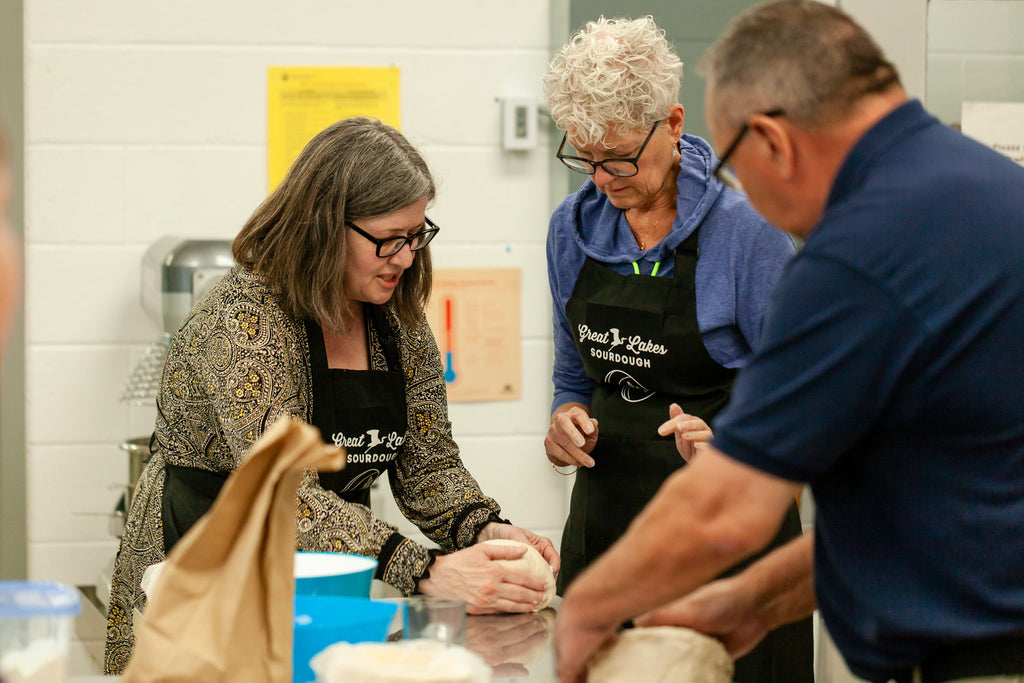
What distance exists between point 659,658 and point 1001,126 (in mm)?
1738

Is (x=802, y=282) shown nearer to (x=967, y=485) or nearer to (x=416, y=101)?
(x=967, y=485)

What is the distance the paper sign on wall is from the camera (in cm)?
233

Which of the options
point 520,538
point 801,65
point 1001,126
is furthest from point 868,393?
point 1001,126

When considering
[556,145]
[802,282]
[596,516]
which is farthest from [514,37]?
[802,282]

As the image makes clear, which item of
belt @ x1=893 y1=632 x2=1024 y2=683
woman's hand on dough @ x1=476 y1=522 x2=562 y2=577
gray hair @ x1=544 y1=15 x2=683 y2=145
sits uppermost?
gray hair @ x1=544 y1=15 x2=683 y2=145

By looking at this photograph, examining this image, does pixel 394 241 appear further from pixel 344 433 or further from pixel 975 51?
pixel 975 51

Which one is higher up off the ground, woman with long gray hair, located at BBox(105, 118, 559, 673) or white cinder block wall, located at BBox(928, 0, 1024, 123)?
white cinder block wall, located at BBox(928, 0, 1024, 123)

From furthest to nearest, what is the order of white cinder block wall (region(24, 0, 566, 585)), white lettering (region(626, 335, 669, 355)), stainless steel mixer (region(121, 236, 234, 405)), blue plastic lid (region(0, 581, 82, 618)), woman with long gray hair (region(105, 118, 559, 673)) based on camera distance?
1. white cinder block wall (region(24, 0, 566, 585))
2. stainless steel mixer (region(121, 236, 234, 405))
3. white lettering (region(626, 335, 669, 355))
4. woman with long gray hair (region(105, 118, 559, 673))
5. blue plastic lid (region(0, 581, 82, 618))

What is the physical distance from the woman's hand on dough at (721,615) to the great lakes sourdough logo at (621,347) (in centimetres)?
70

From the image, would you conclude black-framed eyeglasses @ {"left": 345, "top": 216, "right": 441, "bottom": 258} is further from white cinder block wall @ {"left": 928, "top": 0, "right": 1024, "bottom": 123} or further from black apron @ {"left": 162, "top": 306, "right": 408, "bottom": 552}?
white cinder block wall @ {"left": 928, "top": 0, "right": 1024, "bottom": 123}

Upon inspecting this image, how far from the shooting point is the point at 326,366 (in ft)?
5.68

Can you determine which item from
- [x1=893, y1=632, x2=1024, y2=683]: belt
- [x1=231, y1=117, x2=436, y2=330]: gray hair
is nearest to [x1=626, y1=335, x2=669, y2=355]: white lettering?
[x1=231, y1=117, x2=436, y2=330]: gray hair

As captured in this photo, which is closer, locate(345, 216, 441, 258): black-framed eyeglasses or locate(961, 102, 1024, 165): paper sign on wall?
locate(345, 216, 441, 258): black-framed eyeglasses

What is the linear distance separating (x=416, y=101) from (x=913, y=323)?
206 cm
